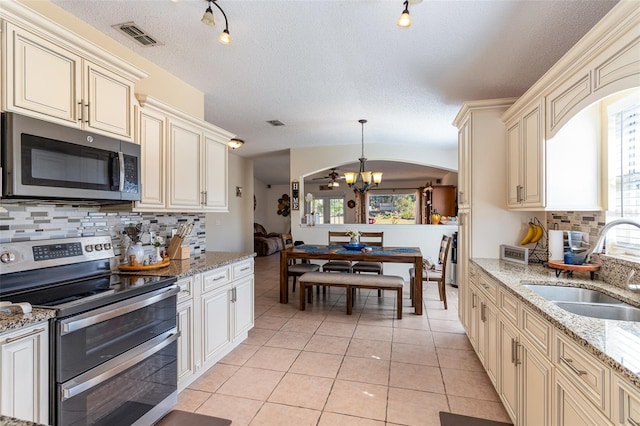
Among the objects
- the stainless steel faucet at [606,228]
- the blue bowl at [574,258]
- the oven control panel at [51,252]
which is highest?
the stainless steel faucet at [606,228]

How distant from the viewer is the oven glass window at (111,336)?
1.38m

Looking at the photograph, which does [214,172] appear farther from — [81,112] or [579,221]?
[579,221]

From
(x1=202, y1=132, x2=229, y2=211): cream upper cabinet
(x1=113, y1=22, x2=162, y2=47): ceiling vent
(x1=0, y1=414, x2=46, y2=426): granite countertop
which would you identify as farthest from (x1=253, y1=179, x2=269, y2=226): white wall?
(x1=0, y1=414, x2=46, y2=426): granite countertop

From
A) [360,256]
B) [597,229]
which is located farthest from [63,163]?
[597,229]

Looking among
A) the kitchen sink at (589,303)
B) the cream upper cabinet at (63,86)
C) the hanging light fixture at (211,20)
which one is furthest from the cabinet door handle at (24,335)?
the kitchen sink at (589,303)

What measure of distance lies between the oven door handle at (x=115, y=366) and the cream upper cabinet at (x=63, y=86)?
1.28m

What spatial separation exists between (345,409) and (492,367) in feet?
3.49

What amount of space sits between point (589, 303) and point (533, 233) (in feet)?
3.82

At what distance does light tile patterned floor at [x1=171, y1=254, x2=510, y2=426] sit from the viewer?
202cm

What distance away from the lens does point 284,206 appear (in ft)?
38.8

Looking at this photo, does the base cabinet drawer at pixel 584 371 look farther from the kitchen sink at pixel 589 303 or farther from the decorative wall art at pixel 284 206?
the decorative wall art at pixel 284 206

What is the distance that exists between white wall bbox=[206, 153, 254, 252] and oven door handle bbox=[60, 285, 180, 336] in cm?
438

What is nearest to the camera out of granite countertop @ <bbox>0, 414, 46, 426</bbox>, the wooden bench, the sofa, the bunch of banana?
granite countertop @ <bbox>0, 414, 46, 426</bbox>

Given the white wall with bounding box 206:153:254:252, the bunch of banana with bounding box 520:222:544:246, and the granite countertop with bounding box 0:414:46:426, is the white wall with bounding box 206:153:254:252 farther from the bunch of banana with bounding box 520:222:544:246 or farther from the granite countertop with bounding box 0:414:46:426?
the granite countertop with bounding box 0:414:46:426
